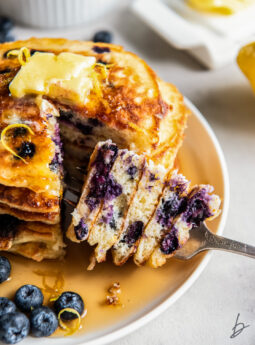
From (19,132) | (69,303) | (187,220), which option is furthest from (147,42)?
(69,303)

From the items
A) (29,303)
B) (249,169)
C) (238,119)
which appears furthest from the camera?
(238,119)

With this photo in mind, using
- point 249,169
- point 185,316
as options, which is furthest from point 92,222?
point 249,169

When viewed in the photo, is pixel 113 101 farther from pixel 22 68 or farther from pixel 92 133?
pixel 22 68

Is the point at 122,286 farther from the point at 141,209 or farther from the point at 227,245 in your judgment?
the point at 227,245

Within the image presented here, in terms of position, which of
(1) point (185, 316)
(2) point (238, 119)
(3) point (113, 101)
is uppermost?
(3) point (113, 101)

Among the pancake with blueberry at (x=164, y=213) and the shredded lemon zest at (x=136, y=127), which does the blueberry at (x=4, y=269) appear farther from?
the shredded lemon zest at (x=136, y=127)

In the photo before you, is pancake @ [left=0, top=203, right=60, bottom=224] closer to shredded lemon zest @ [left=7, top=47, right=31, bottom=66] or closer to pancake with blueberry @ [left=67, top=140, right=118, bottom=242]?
pancake with blueberry @ [left=67, top=140, right=118, bottom=242]

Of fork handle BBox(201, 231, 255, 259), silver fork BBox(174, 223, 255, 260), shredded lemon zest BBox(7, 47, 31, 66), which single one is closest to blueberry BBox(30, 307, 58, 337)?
silver fork BBox(174, 223, 255, 260)
